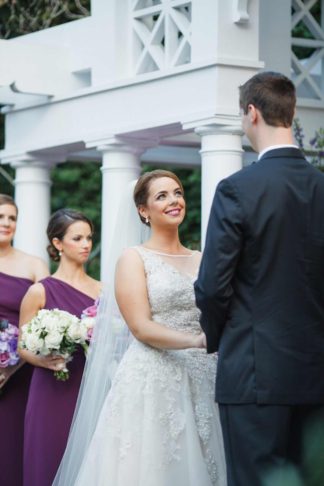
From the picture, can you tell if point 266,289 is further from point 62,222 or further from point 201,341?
point 62,222

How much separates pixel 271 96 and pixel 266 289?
747mm

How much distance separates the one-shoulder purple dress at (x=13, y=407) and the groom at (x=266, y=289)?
3.74m

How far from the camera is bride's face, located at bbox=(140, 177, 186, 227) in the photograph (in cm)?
627

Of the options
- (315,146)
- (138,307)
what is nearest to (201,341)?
(138,307)

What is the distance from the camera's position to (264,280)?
16.2ft

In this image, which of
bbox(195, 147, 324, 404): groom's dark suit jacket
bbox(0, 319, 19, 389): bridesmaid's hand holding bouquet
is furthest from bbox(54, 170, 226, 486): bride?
bbox(0, 319, 19, 389): bridesmaid's hand holding bouquet

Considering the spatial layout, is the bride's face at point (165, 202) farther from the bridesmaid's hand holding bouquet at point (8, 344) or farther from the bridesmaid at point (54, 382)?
the bridesmaid's hand holding bouquet at point (8, 344)

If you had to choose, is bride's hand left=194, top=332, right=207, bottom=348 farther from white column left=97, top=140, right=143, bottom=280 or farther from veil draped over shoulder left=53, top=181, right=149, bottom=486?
white column left=97, top=140, right=143, bottom=280

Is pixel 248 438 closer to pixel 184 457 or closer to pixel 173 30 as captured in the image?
pixel 184 457

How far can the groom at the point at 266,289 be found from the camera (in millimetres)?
4914

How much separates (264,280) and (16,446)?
13.8 ft

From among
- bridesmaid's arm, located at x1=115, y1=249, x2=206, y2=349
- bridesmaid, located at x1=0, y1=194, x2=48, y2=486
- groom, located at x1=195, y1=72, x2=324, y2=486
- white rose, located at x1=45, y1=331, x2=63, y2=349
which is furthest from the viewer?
bridesmaid, located at x1=0, y1=194, x2=48, y2=486

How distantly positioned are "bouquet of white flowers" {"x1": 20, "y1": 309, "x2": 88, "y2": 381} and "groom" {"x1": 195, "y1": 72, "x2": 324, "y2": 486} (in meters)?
2.63

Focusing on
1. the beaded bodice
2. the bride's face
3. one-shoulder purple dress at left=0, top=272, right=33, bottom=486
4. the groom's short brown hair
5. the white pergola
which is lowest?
one-shoulder purple dress at left=0, top=272, right=33, bottom=486
